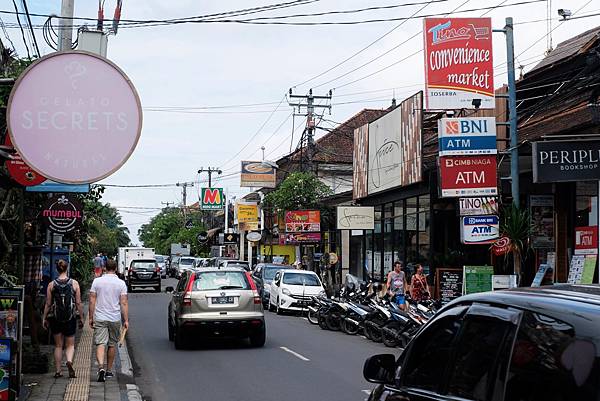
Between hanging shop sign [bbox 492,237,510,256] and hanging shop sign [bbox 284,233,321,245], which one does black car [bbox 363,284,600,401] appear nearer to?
hanging shop sign [bbox 492,237,510,256]

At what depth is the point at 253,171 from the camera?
62.0 metres

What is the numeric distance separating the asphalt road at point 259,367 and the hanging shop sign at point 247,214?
37.7 metres

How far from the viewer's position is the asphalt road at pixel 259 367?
1170 centimetres

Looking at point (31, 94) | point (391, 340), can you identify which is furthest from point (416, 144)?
point (31, 94)

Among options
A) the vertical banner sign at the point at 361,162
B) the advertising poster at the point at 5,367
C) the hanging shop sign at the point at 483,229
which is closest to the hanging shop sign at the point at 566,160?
the hanging shop sign at the point at 483,229

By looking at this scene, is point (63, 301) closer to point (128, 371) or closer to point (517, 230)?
point (128, 371)

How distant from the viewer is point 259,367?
14273 millimetres

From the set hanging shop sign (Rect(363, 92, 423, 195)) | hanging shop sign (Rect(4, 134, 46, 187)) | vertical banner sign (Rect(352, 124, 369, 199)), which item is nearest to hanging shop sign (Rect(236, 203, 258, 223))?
vertical banner sign (Rect(352, 124, 369, 199))

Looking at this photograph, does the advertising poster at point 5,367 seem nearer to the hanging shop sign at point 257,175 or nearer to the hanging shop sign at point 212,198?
the hanging shop sign at point 257,175

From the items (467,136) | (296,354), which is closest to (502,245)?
(467,136)

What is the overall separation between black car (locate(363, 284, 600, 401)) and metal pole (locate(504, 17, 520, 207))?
1508cm

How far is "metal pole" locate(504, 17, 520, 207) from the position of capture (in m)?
19.2

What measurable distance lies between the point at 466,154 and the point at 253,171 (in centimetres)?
4206

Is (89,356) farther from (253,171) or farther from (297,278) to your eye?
(253,171)
